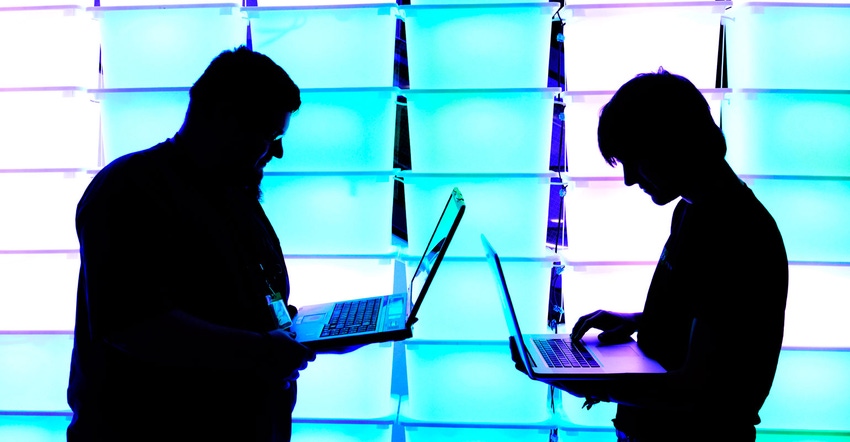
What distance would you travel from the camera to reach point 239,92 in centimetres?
93

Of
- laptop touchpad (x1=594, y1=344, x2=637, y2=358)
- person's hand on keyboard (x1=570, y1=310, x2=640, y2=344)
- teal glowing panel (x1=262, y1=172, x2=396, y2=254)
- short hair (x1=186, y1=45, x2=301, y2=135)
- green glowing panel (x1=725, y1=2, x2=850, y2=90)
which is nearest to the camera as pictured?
short hair (x1=186, y1=45, x2=301, y2=135)

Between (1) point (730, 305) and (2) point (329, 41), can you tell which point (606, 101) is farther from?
(1) point (730, 305)

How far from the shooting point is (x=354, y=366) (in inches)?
64.9

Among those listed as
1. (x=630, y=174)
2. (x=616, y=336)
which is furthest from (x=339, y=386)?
(x=630, y=174)

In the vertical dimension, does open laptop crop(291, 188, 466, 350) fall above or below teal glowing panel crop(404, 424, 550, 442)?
above

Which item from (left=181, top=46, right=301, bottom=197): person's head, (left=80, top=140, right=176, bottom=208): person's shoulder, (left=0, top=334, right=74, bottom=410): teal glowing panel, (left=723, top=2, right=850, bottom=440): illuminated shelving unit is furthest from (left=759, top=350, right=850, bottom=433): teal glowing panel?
(left=0, top=334, right=74, bottom=410): teal glowing panel

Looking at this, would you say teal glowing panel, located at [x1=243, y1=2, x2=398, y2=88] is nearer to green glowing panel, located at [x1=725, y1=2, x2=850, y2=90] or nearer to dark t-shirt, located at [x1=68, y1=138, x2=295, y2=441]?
dark t-shirt, located at [x1=68, y1=138, x2=295, y2=441]

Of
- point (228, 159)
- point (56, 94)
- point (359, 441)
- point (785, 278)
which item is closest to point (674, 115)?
point (785, 278)

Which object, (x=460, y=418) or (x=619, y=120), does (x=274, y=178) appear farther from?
(x=619, y=120)

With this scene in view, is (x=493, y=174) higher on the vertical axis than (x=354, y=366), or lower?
higher

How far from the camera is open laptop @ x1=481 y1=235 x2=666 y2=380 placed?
95 centimetres

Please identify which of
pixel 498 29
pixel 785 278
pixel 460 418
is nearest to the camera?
pixel 785 278

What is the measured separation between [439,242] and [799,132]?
977 mm

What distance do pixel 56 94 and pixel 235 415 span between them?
111 centimetres
